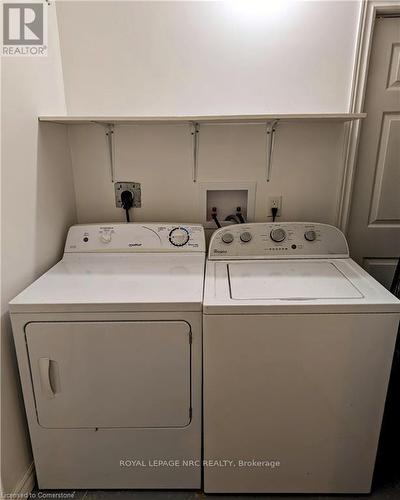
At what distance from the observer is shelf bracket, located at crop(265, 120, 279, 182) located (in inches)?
67.6

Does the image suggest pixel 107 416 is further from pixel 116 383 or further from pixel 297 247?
pixel 297 247

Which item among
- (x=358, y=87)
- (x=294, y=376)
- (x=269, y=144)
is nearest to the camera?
(x=294, y=376)

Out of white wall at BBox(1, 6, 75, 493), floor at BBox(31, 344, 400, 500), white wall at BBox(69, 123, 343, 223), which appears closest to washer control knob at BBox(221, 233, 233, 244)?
white wall at BBox(69, 123, 343, 223)

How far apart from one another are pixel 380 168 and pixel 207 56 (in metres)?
1.03

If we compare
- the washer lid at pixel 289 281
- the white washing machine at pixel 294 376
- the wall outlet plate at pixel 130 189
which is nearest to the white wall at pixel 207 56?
the wall outlet plate at pixel 130 189

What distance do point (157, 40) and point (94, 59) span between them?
32cm

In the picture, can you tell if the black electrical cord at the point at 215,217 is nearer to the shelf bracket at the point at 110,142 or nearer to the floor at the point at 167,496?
the shelf bracket at the point at 110,142

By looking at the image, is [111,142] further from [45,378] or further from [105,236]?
[45,378]

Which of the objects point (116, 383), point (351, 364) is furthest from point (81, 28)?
point (351, 364)

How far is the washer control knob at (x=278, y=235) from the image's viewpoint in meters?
1.67

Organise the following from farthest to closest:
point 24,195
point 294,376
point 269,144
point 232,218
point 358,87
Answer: point 232,218
point 269,144
point 358,87
point 24,195
point 294,376

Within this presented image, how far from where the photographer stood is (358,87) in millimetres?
1638

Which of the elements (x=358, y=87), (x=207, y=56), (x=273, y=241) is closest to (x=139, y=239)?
(x=273, y=241)

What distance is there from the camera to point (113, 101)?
5.65ft
